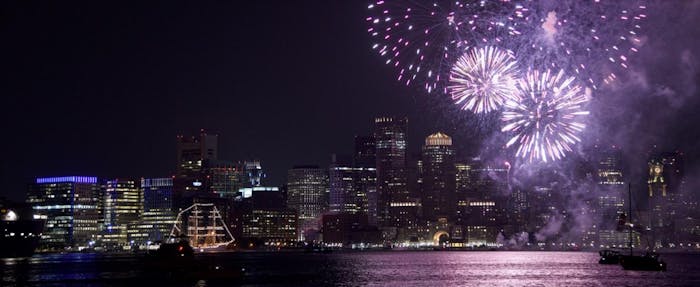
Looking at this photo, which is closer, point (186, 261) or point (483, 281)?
point (483, 281)

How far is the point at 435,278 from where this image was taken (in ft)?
387

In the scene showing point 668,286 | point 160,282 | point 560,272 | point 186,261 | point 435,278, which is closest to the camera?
point 668,286

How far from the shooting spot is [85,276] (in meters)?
126

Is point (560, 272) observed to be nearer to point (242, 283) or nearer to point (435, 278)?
point (435, 278)

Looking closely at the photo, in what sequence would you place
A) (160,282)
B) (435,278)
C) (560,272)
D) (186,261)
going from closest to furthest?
1. (160,282)
2. (435,278)
3. (560,272)
4. (186,261)

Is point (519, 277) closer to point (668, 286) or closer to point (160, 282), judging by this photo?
point (668, 286)

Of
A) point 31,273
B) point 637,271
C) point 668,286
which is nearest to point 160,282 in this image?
point 31,273

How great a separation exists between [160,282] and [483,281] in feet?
125

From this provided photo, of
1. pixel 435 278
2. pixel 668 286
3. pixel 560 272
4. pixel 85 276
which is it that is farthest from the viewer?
pixel 560 272

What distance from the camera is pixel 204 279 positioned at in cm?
11294

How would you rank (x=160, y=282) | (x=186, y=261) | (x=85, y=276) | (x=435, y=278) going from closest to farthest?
(x=160, y=282) < (x=435, y=278) < (x=85, y=276) < (x=186, y=261)

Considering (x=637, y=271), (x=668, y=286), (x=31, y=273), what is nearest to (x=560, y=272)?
(x=637, y=271)

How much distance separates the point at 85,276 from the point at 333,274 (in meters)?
33.9

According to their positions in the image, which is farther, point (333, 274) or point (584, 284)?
point (333, 274)
